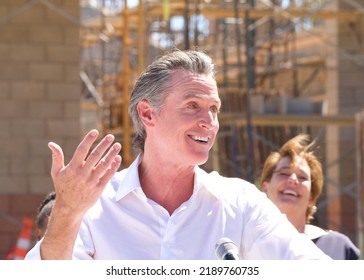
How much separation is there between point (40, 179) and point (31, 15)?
5.66 feet


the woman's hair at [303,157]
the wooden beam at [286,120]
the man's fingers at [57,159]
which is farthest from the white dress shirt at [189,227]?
the wooden beam at [286,120]

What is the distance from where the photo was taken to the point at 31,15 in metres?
11.0

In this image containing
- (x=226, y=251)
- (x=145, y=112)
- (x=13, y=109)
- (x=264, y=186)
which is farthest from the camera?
(x=13, y=109)

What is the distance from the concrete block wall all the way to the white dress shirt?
7930mm

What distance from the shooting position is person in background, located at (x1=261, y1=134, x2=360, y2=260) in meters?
4.84

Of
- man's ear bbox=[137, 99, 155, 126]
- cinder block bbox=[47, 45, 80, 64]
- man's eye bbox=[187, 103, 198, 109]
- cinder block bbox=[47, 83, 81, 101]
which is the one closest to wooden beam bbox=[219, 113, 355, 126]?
cinder block bbox=[47, 83, 81, 101]

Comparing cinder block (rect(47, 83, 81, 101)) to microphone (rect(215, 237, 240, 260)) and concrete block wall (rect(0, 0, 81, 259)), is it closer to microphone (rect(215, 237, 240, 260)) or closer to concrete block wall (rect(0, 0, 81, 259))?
concrete block wall (rect(0, 0, 81, 259))

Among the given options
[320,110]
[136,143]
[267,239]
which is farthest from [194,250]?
[320,110]

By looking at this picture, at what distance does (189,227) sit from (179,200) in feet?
0.40

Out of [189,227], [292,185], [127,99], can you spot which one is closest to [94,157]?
[189,227]

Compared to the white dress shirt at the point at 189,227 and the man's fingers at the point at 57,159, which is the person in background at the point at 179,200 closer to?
the white dress shirt at the point at 189,227

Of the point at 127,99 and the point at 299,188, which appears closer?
the point at 299,188

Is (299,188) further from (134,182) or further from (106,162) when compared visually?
(106,162)

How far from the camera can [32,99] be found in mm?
10914
